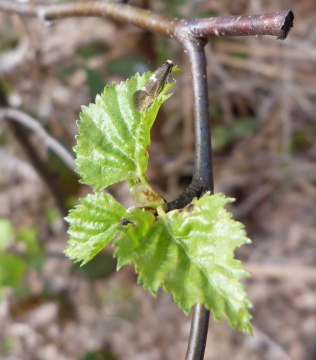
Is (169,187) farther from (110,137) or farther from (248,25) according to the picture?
(248,25)

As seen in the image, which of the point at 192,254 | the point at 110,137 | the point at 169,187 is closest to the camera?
the point at 192,254

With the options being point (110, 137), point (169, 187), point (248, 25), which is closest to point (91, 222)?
point (110, 137)

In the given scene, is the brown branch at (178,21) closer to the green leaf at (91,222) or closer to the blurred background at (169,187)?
the green leaf at (91,222)

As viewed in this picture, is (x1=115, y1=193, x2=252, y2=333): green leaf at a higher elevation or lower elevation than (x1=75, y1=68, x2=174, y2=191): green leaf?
lower

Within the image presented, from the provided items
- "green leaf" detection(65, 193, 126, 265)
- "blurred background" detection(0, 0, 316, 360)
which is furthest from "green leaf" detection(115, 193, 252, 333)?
"blurred background" detection(0, 0, 316, 360)

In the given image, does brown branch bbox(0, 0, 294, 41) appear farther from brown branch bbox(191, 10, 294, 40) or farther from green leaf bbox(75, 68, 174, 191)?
green leaf bbox(75, 68, 174, 191)

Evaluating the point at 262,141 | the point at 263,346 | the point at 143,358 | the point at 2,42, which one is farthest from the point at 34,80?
the point at 263,346
